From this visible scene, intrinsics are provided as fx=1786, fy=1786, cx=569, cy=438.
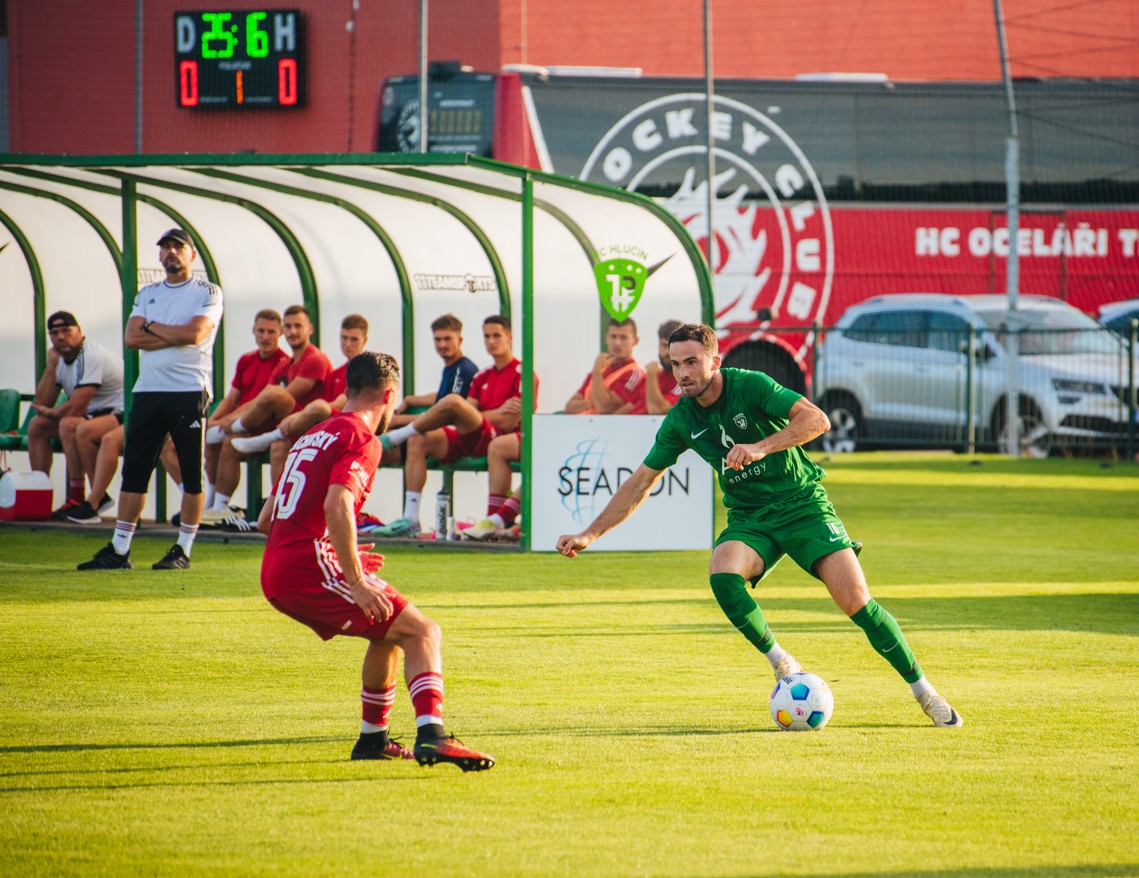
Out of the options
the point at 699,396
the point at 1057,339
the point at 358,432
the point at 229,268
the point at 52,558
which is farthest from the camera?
the point at 1057,339

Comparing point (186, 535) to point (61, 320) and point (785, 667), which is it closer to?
point (61, 320)

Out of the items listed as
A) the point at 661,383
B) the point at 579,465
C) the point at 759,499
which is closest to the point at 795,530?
the point at 759,499

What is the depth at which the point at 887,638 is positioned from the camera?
738cm

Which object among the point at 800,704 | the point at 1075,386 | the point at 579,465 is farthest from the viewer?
the point at 1075,386

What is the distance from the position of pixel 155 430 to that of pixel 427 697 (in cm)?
623

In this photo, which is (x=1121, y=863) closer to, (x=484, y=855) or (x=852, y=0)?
(x=484, y=855)

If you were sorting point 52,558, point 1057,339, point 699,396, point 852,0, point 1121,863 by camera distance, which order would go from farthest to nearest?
point 852,0 → point 1057,339 → point 52,558 → point 699,396 → point 1121,863

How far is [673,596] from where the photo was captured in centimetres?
1159

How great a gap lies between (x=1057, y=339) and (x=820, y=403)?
11.4 feet

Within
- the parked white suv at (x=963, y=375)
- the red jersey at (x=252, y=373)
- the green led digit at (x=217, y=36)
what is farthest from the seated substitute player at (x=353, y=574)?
the green led digit at (x=217, y=36)

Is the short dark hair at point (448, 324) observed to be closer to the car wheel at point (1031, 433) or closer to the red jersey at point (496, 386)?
the red jersey at point (496, 386)

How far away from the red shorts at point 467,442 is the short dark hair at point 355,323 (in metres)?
1.07

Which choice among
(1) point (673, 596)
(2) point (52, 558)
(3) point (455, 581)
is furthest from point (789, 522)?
(2) point (52, 558)

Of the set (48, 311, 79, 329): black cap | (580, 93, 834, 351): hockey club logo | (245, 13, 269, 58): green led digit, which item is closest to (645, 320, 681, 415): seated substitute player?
(48, 311, 79, 329): black cap
